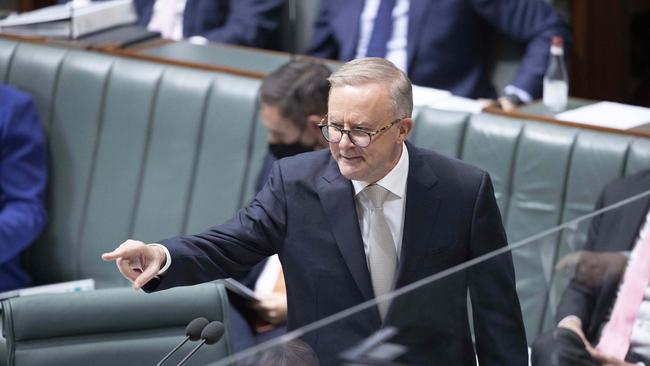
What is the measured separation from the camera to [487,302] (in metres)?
1.83

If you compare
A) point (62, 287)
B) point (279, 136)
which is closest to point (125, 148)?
point (62, 287)

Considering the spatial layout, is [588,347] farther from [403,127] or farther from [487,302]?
[403,127]

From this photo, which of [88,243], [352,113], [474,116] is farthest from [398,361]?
[88,243]

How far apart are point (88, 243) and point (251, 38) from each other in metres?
0.85

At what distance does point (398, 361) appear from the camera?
1.58m

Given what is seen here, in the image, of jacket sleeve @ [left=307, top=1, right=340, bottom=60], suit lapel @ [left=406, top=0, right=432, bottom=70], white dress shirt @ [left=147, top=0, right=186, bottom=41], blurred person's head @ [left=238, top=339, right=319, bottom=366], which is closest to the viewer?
blurred person's head @ [left=238, top=339, right=319, bottom=366]

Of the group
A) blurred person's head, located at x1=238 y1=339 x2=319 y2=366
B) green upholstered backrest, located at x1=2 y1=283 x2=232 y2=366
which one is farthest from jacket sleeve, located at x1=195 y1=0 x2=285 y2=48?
blurred person's head, located at x1=238 y1=339 x2=319 y2=366

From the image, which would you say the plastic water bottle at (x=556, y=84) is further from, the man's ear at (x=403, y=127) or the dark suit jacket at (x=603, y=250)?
the man's ear at (x=403, y=127)

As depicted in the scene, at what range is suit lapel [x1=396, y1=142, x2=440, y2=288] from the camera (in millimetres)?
1974

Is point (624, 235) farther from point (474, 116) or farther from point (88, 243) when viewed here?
point (88, 243)

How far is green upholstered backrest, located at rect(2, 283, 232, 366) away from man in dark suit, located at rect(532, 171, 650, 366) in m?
0.73

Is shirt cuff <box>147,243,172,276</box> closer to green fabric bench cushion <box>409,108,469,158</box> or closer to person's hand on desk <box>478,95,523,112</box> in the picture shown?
green fabric bench cushion <box>409,108,469,158</box>

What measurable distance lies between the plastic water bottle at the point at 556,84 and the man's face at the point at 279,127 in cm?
64

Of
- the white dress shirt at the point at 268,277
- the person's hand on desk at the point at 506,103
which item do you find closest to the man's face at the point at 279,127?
the white dress shirt at the point at 268,277
